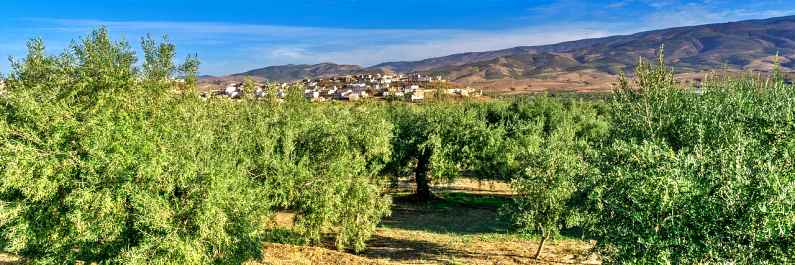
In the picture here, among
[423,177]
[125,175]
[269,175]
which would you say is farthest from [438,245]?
[125,175]

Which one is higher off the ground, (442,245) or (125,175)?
(125,175)

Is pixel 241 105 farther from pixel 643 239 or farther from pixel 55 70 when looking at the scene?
pixel 643 239

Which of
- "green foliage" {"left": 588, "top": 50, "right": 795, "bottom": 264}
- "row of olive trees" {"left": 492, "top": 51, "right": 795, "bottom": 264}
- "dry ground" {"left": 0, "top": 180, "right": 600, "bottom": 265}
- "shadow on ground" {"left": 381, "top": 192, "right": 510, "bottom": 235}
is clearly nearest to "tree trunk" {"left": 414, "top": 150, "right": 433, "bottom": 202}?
"shadow on ground" {"left": 381, "top": 192, "right": 510, "bottom": 235}

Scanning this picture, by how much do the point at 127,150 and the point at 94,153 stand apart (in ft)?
4.71

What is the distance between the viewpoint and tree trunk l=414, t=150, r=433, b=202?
55.3 meters

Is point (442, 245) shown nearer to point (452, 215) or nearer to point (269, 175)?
point (452, 215)

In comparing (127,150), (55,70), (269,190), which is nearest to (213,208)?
(127,150)

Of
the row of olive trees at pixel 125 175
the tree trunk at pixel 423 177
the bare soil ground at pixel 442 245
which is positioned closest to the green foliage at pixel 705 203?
the bare soil ground at pixel 442 245

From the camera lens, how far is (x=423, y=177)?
57188mm

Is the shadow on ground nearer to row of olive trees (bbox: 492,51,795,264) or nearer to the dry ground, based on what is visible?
the dry ground

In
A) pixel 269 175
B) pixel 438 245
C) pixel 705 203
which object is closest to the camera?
pixel 705 203

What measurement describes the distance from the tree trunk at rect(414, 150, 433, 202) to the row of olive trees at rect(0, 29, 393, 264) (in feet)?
75.8

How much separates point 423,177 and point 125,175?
129ft

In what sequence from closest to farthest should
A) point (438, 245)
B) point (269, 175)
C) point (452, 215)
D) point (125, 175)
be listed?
point (125, 175), point (269, 175), point (438, 245), point (452, 215)
